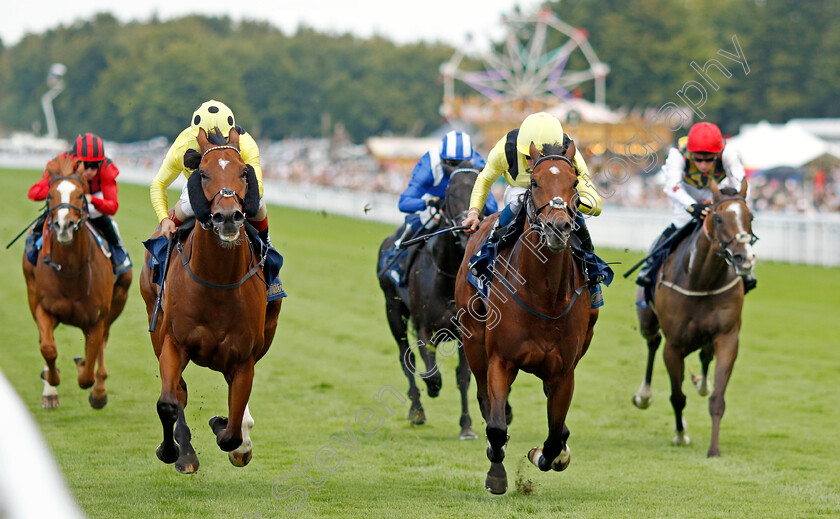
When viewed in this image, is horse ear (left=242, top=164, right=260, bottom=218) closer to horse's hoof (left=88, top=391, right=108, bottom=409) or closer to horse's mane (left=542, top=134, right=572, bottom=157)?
horse's mane (left=542, top=134, right=572, bottom=157)

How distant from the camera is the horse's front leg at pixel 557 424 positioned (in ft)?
19.2

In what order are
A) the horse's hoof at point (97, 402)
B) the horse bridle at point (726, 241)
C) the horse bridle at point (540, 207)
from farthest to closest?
the horse's hoof at point (97, 402)
the horse bridle at point (726, 241)
the horse bridle at point (540, 207)

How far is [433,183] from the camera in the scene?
9.01 meters

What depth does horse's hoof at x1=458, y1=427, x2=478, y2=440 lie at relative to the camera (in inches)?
329

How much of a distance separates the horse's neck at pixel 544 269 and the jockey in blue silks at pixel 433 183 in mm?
2643

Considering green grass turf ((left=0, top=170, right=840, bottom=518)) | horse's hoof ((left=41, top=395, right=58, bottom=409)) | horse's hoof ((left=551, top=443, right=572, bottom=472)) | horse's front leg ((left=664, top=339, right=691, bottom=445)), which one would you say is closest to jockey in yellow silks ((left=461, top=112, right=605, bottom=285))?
horse's hoof ((left=551, top=443, right=572, bottom=472))

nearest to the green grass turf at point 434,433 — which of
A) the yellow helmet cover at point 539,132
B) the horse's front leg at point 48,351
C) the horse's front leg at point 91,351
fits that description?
the horse's front leg at point 48,351

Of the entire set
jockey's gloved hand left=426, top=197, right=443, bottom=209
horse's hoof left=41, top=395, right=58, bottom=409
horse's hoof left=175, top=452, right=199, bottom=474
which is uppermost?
jockey's gloved hand left=426, top=197, right=443, bottom=209

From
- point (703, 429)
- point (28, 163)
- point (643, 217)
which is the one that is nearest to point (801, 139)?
point (643, 217)

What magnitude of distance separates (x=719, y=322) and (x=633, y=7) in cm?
5477

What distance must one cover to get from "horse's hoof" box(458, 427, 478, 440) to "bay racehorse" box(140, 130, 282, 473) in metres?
2.70

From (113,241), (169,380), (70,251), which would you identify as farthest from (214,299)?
(113,241)

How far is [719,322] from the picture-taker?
7941 millimetres

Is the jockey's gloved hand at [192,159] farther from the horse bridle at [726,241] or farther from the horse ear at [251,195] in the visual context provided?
the horse bridle at [726,241]
